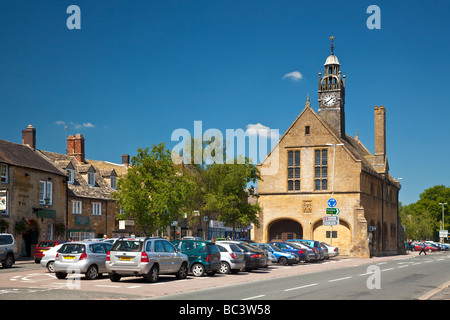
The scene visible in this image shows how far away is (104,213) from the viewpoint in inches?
2045

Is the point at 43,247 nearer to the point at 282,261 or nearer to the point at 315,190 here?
the point at 282,261

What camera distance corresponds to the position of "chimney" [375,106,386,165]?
232 feet

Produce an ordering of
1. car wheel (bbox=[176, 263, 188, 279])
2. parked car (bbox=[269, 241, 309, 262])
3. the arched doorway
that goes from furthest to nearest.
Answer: the arched doorway
parked car (bbox=[269, 241, 309, 262])
car wheel (bbox=[176, 263, 188, 279])

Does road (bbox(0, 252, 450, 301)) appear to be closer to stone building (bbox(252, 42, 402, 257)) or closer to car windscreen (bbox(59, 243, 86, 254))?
car windscreen (bbox(59, 243, 86, 254))

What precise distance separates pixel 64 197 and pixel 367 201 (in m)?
31.4

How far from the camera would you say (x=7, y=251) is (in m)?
31.5

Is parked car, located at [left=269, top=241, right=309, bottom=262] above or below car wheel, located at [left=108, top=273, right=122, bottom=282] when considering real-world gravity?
below

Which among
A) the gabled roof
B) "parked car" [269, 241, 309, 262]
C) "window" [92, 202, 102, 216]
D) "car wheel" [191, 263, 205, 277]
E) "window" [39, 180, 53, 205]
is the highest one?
the gabled roof

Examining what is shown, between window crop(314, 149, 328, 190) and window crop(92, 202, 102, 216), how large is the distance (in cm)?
2217

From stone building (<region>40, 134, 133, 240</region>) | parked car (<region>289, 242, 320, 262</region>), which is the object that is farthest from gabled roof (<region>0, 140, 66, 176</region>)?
parked car (<region>289, 242, 320, 262</region>)

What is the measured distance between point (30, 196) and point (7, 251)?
13.2 meters

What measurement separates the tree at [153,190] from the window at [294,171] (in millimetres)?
20329

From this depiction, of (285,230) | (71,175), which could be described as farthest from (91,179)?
(285,230)

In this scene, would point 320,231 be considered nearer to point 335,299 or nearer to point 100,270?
point 100,270
